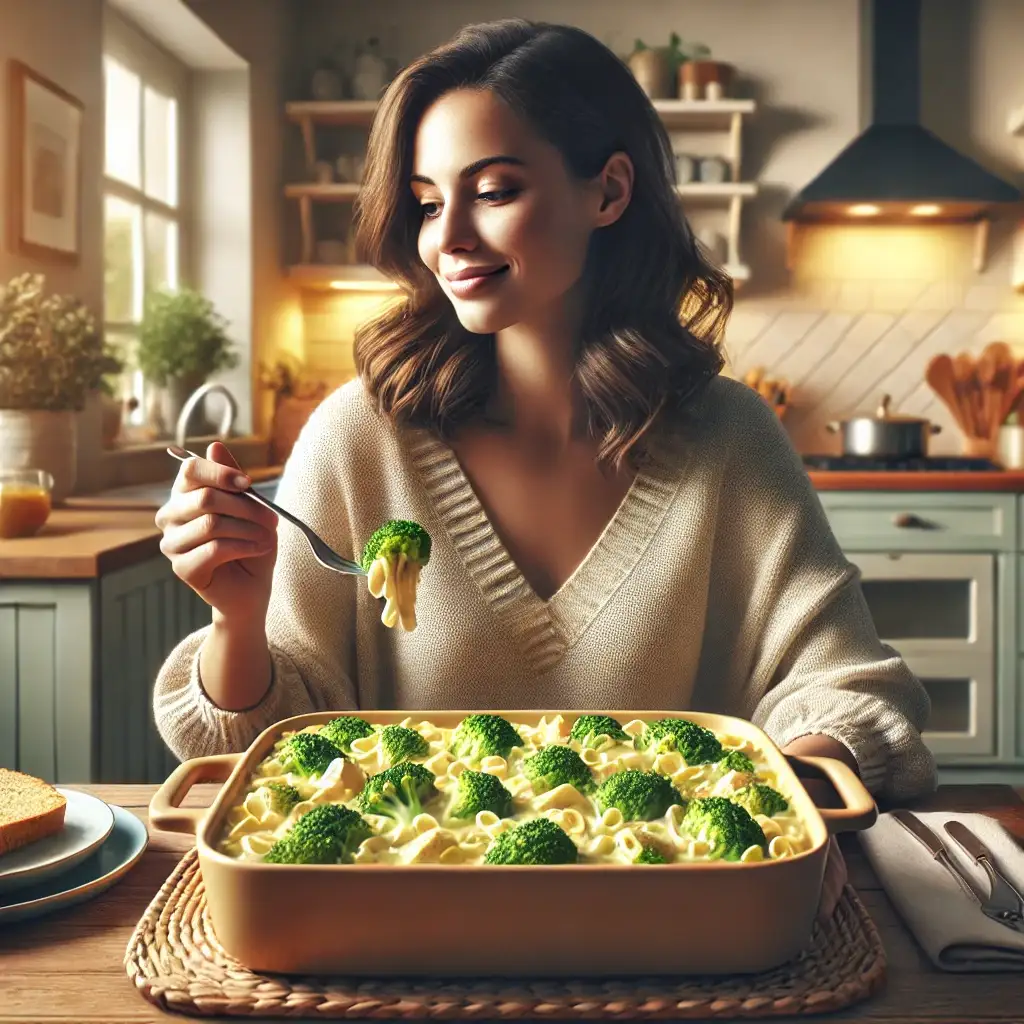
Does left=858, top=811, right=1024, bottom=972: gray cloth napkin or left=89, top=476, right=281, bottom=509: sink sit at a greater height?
left=89, top=476, right=281, bottom=509: sink

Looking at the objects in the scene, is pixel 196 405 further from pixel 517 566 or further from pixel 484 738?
pixel 484 738

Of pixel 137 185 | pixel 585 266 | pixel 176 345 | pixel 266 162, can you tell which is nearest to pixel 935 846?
pixel 585 266

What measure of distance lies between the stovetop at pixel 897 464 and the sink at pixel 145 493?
5.66ft

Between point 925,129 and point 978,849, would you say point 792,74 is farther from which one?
point 978,849

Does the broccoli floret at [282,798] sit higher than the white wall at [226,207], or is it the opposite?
the white wall at [226,207]

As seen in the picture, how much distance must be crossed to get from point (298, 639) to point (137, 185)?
9.78 ft

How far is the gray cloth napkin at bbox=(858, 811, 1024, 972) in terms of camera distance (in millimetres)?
730

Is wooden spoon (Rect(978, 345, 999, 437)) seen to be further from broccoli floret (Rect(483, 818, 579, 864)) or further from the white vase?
broccoli floret (Rect(483, 818, 579, 864))

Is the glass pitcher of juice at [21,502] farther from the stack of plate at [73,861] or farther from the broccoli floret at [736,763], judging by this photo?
the broccoli floret at [736,763]

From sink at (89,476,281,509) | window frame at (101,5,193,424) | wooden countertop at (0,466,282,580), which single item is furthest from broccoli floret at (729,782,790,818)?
window frame at (101,5,193,424)

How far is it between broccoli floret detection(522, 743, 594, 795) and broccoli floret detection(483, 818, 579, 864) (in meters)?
0.13

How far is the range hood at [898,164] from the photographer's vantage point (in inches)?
160

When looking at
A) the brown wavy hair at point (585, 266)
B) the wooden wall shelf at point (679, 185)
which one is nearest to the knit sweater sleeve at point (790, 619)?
the brown wavy hair at point (585, 266)

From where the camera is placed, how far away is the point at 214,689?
3.91ft
